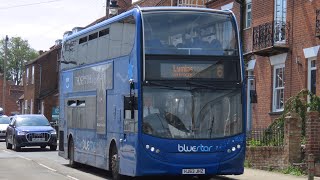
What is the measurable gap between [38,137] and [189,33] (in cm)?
1609

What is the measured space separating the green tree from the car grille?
3885 inches

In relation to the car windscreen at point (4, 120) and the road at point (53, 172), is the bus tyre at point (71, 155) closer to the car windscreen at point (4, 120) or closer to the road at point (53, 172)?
the road at point (53, 172)

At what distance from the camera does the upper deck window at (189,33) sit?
14383 mm

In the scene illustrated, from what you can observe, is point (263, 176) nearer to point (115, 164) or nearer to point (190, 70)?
point (115, 164)

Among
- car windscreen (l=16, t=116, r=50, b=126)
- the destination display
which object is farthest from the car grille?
the destination display

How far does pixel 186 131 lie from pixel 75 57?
24.4ft

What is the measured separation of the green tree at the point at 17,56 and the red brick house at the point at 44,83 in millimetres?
64908

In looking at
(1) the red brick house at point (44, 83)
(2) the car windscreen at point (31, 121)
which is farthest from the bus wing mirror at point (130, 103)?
(1) the red brick house at point (44, 83)

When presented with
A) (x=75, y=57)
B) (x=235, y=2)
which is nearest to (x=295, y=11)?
(x=235, y=2)

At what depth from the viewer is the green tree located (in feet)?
415

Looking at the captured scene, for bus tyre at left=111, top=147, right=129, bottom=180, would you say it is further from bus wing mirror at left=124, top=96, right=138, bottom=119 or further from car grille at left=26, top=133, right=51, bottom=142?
car grille at left=26, top=133, right=51, bottom=142

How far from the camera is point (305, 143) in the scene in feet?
57.5

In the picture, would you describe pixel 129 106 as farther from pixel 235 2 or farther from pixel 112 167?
pixel 235 2

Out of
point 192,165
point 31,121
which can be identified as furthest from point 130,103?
point 31,121
